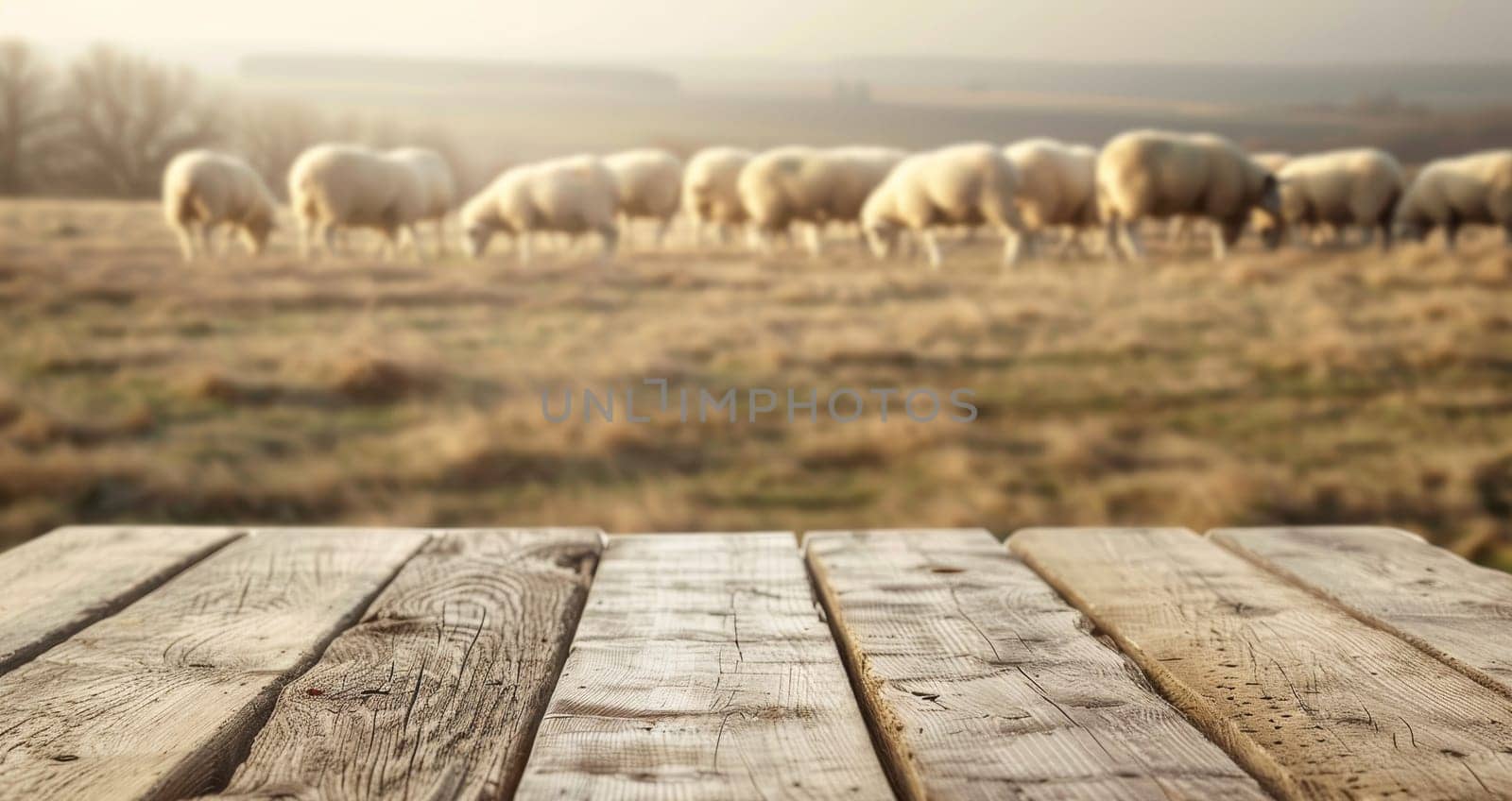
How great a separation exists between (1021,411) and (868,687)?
6879mm

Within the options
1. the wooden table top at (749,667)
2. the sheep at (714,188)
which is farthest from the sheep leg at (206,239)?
the wooden table top at (749,667)

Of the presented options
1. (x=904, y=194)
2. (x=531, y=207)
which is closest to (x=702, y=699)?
(x=904, y=194)

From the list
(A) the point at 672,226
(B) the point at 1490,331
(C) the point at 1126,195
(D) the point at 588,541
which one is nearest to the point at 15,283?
(D) the point at 588,541

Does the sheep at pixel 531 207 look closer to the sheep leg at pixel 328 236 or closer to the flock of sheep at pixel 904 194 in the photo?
the flock of sheep at pixel 904 194

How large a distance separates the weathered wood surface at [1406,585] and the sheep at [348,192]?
19.1 meters

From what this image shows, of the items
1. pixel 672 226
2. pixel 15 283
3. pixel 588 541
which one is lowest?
pixel 672 226

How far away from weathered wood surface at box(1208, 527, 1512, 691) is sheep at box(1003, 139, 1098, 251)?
19.4 meters

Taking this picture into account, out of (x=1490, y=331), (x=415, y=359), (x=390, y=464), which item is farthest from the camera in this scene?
(x=1490, y=331)

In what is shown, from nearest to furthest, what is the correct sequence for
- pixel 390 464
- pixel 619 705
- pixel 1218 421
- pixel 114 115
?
pixel 619 705 < pixel 390 464 < pixel 1218 421 < pixel 114 115

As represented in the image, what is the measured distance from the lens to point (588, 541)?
1673mm

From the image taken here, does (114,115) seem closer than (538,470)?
No

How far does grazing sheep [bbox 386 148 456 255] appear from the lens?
22.5 meters

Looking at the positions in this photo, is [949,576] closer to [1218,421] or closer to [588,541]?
[588,541]

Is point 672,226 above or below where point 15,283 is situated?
below
